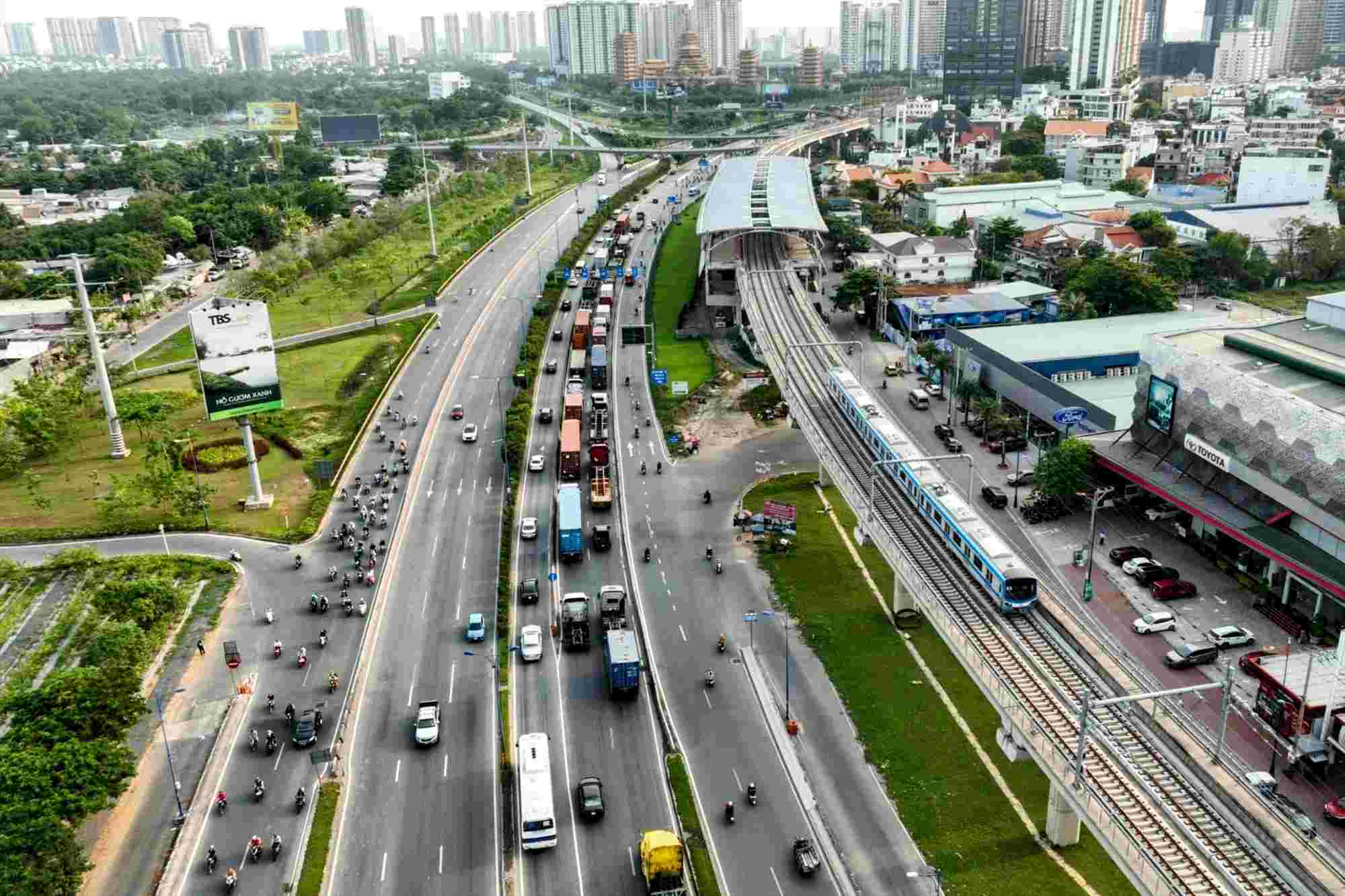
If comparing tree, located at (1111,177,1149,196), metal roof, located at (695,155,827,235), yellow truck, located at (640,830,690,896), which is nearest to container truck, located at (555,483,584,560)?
yellow truck, located at (640,830,690,896)

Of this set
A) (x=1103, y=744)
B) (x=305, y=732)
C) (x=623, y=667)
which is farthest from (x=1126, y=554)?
(x=305, y=732)

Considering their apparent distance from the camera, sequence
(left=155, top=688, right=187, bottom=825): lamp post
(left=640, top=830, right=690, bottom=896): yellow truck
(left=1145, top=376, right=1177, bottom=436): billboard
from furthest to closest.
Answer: (left=1145, top=376, right=1177, bottom=436): billboard, (left=155, top=688, right=187, bottom=825): lamp post, (left=640, top=830, right=690, bottom=896): yellow truck

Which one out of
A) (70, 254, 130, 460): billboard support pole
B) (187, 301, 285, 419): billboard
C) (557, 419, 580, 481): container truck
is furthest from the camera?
(70, 254, 130, 460): billboard support pole

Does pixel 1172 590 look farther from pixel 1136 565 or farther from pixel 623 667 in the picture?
pixel 623 667

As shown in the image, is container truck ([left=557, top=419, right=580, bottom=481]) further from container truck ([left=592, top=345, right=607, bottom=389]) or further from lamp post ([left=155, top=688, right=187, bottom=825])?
lamp post ([left=155, top=688, right=187, bottom=825])

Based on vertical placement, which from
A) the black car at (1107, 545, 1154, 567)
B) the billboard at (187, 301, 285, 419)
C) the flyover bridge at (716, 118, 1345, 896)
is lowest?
the black car at (1107, 545, 1154, 567)

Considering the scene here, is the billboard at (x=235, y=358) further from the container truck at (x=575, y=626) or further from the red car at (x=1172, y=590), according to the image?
the red car at (x=1172, y=590)

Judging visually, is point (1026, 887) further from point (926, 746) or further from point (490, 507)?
point (490, 507)
